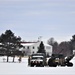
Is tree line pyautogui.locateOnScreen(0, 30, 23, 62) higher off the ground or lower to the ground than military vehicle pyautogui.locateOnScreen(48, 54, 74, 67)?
higher

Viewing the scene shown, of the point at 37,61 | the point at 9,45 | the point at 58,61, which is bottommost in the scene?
the point at 37,61

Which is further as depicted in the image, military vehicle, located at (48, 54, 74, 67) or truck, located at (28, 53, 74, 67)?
military vehicle, located at (48, 54, 74, 67)

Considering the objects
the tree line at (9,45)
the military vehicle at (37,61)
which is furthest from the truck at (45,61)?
the tree line at (9,45)

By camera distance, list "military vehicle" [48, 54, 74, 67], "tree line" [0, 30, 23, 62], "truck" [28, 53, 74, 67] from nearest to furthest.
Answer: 1. "truck" [28, 53, 74, 67]
2. "military vehicle" [48, 54, 74, 67]
3. "tree line" [0, 30, 23, 62]

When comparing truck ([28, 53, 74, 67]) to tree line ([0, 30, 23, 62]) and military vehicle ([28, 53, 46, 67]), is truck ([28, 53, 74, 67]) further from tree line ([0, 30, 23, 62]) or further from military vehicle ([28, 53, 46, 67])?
tree line ([0, 30, 23, 62])

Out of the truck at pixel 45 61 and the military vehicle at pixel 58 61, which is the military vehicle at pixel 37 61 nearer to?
the truck at pixel 45 61

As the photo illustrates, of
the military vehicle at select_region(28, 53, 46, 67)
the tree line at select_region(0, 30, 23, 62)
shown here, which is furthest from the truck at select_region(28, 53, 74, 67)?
the tree line at select_region(0, 30, 23, 62)

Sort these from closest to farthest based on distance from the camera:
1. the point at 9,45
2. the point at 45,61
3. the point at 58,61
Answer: the point at 45,61 → the point at 58,61 → the point at 9,45

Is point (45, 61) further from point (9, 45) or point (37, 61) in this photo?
point (9, 45)

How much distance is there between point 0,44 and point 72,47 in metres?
88.7

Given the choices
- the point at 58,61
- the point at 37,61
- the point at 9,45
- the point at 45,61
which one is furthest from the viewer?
the point at 9,45

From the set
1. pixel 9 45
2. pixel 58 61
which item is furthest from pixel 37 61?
pixel 9 45

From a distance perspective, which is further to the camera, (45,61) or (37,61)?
(45,61)

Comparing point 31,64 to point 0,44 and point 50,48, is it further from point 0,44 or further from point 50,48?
point 50,48
